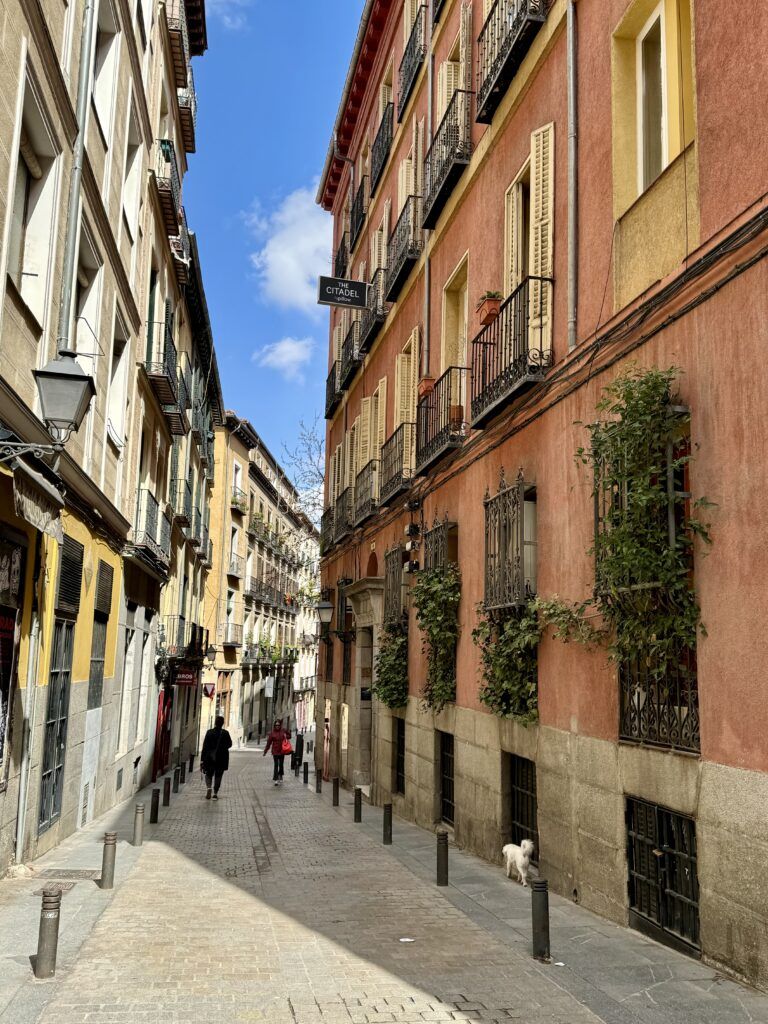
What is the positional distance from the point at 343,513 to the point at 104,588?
931 centimetres

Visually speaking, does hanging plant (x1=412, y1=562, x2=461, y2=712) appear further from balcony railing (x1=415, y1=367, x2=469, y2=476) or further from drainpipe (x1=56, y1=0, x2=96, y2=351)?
drainpipe (x1=56, y1=0, x2=96, y2=351)

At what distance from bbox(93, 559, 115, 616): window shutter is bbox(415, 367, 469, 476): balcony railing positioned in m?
5.40

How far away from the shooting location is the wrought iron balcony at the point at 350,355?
23797 mm

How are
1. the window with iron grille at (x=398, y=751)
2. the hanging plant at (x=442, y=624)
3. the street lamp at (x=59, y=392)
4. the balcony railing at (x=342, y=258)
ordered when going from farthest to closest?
the balcony railing at (x=342, y=258), the window with iron grille at (x=398, y=751), the hanging plant at (x=442, y=624), the street lamp at (x=59, y=392)

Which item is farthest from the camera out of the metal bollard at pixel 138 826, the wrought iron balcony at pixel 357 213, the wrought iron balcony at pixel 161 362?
the wrought iron balcony at pixel 357 213

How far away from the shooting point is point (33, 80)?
940 centimetres

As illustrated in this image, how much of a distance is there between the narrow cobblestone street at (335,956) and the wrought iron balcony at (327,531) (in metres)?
15.1

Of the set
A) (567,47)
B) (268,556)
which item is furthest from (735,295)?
(268,556)

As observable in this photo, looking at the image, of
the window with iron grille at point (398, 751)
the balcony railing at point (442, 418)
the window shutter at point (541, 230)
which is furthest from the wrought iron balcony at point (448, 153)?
the window with iron grille at point (398, 751)

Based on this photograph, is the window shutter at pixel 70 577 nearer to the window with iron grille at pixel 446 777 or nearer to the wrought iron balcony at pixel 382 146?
the window with iron grille at pixel 446 777

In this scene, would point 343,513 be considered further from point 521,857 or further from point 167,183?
point 521,857

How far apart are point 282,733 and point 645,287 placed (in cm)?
1987

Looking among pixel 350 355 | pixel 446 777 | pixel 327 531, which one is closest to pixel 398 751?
pixel 446 777

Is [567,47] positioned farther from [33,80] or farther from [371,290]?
[371,290]
